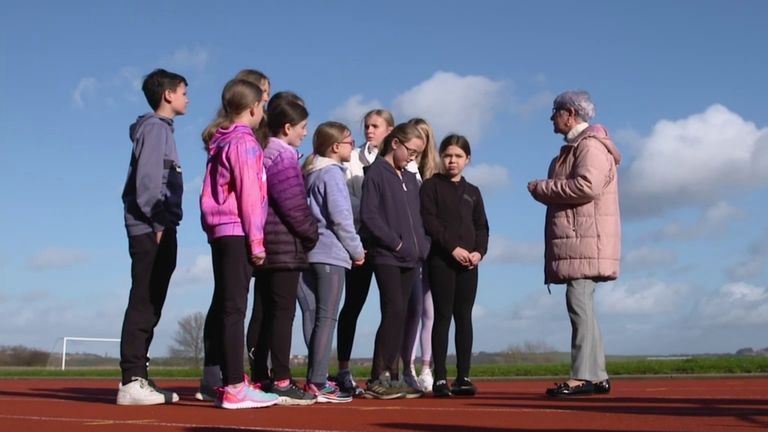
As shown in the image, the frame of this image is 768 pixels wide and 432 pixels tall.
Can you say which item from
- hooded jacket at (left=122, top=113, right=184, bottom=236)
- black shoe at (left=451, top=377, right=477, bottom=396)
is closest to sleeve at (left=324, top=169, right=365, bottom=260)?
hooded jacket at (left=122, top=113, right=184, bottom=236)

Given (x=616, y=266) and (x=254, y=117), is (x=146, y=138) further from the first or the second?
(x=616, y=266)

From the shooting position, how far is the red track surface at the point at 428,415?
5.16 metres

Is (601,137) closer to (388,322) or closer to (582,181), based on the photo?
(582,181)

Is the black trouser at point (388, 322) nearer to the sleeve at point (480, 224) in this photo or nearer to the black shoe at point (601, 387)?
the sleeve at point (480, 224)

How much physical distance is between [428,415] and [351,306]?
2592 millimetres

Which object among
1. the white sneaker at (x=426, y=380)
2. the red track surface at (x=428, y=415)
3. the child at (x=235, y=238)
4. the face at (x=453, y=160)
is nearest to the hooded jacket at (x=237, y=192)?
the child at (x=235, y=238)

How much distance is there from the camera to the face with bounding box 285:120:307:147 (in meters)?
7.40

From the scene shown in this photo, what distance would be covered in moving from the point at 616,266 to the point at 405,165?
1.82m

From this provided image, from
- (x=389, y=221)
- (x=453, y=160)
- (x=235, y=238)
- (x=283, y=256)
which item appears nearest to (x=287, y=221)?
(x=283, y=256)

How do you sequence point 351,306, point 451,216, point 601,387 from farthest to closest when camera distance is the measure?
point 451,216 < point 351,306 < point 601,387

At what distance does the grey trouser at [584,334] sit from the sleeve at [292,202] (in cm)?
212

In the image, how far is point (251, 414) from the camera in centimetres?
614

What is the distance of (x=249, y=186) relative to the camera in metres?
6.60

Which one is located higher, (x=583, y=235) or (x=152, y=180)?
(x=152, y=180)
